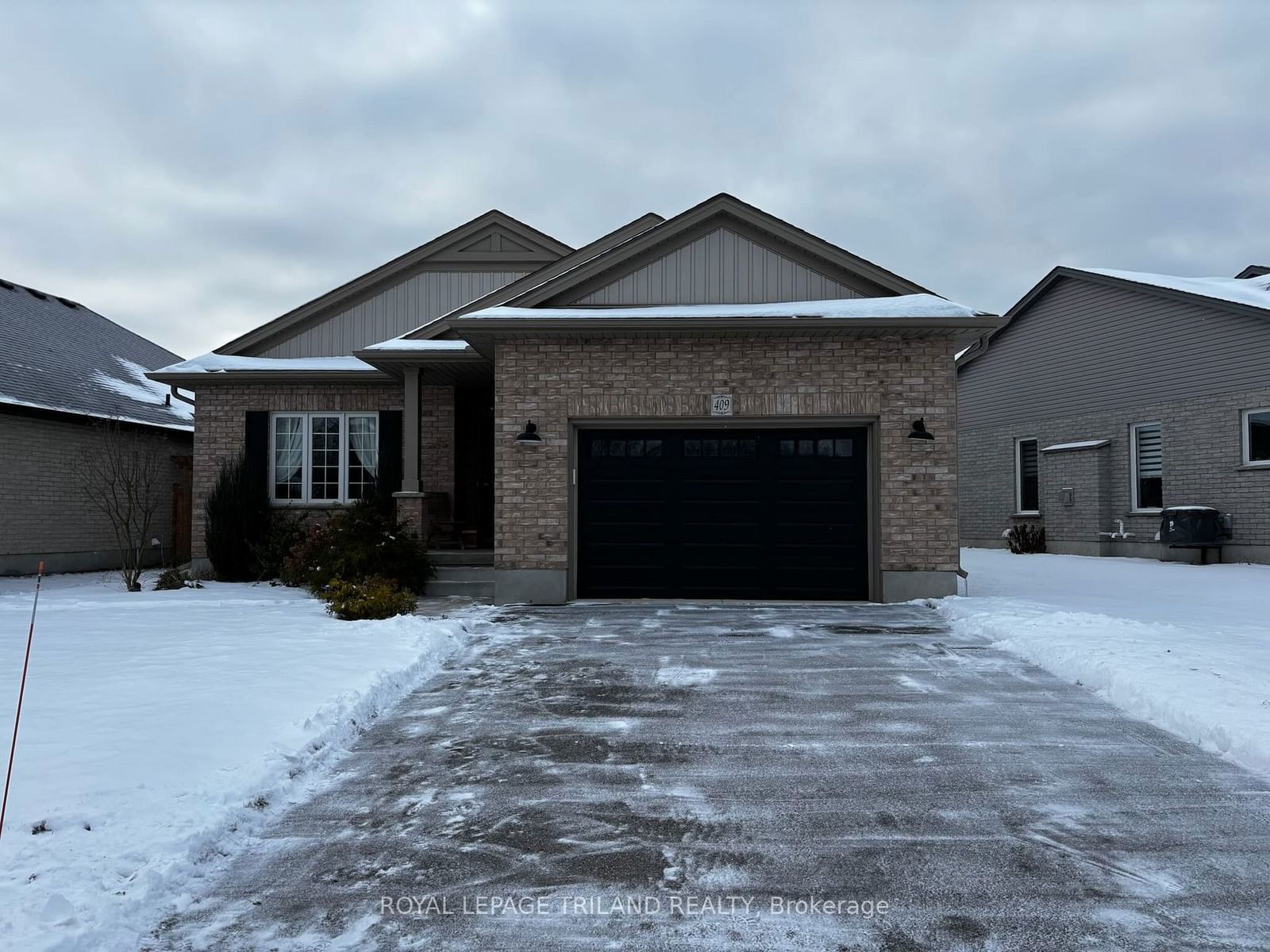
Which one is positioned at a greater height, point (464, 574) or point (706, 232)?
point (706, 232)

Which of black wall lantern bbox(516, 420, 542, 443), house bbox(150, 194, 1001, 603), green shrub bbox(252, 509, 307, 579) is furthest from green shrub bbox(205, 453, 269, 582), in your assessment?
black wall lantern bbox(516, 420, 542, 443)

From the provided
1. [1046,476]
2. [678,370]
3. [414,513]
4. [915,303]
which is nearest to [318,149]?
[414,513]

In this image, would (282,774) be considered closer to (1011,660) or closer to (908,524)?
(1011,660)

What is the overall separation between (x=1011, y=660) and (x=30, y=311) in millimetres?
22297

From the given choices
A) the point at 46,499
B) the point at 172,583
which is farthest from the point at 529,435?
the point at 46,499

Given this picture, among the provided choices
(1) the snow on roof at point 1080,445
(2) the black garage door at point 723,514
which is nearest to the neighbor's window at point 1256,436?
(1) the snow on roof at point 1080,445

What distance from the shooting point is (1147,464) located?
18.3m

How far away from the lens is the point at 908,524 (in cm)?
1116

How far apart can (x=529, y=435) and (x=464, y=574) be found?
273 cm

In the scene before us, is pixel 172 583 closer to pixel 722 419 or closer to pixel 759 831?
pixel 722 419

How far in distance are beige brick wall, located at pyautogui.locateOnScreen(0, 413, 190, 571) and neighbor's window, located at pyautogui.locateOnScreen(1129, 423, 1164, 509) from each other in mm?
22000

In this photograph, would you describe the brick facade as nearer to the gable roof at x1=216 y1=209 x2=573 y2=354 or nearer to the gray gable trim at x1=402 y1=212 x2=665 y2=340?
the gray gable trim at x1=402 y1=212 x2=665 y2=340

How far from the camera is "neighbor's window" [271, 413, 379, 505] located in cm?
1438

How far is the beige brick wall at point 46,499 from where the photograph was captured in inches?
612
